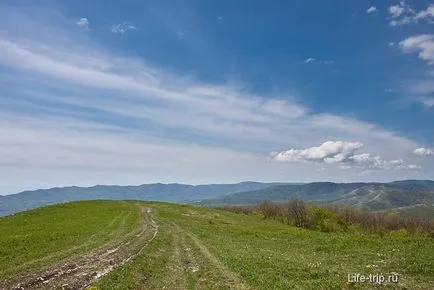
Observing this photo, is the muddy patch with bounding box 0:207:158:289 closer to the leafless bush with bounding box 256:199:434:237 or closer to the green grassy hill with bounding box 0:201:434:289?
the green grassy hill with bounding box 0:201:434:289

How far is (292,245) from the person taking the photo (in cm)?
Result: 4975

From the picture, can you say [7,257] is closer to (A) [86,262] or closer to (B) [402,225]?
(A) [86,262]

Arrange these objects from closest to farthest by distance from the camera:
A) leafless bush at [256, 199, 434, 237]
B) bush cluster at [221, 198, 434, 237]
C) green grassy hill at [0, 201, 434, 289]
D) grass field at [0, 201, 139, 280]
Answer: green grassy hill at [0, 201, 434, 289] → grass field at [0, 201, 139, 280] → bush cluster at [221, 198, 434, 237] → leafless bush at [256, 199, 434, 237]

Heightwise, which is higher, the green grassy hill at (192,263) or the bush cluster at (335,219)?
the green grassy hill at (192,263)

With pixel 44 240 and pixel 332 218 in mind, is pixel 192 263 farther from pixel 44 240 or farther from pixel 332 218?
pixel 332 218

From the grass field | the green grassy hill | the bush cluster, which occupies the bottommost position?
the bush cluster

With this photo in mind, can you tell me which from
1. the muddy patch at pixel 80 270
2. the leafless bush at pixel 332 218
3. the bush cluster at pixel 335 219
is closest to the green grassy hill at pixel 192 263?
the muddy patch at pixel 80 270

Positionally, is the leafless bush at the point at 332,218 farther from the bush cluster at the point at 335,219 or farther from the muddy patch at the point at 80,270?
the muddy patch at the point at 80,270

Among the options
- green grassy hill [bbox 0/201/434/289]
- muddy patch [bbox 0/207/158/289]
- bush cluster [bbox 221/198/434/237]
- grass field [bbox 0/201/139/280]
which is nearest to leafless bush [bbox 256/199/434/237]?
bush cluster [bbox 221/198/434/237]

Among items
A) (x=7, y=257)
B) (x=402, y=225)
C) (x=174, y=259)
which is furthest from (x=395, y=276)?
(x=402, y=225)

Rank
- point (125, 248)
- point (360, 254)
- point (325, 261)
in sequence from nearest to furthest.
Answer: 1. point (325, 261)
2. point (360, 254)
3. point (125, 248)

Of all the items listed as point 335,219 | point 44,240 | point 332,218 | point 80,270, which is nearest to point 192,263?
A: point 80,270

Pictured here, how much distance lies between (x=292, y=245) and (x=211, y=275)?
23.0 metres

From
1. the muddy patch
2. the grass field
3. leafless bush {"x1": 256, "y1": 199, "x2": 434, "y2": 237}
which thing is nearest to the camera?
the muddy patch
